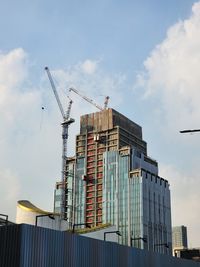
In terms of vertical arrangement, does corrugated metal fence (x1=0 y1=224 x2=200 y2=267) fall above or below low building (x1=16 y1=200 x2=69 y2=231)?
below

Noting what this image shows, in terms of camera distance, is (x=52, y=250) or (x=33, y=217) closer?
(x=52, y=250)

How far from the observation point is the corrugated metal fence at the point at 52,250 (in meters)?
47.4

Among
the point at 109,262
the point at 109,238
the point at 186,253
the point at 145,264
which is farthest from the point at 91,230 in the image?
the point at 109,262

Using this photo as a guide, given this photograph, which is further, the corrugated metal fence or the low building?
the low building

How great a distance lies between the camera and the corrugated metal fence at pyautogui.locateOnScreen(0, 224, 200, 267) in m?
47.4

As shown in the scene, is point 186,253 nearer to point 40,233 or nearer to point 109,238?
point 109,238

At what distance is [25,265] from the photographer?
1855 inches

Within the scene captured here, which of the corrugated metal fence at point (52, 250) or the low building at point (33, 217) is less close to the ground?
the low building at point (33, 217)

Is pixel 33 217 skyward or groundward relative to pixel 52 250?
skyward

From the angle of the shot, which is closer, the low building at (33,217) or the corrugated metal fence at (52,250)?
the corrugated metal fence at (52,250)

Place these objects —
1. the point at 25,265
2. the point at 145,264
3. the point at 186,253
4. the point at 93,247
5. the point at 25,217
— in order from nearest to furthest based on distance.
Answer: the point at 25,265 < the point at 93,247 < the point at 145,264 < the point at 25,217 < the point at 186,253

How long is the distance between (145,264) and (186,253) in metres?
131

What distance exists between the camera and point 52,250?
168ft

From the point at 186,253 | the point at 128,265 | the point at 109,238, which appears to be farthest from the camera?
the point at 186,253
